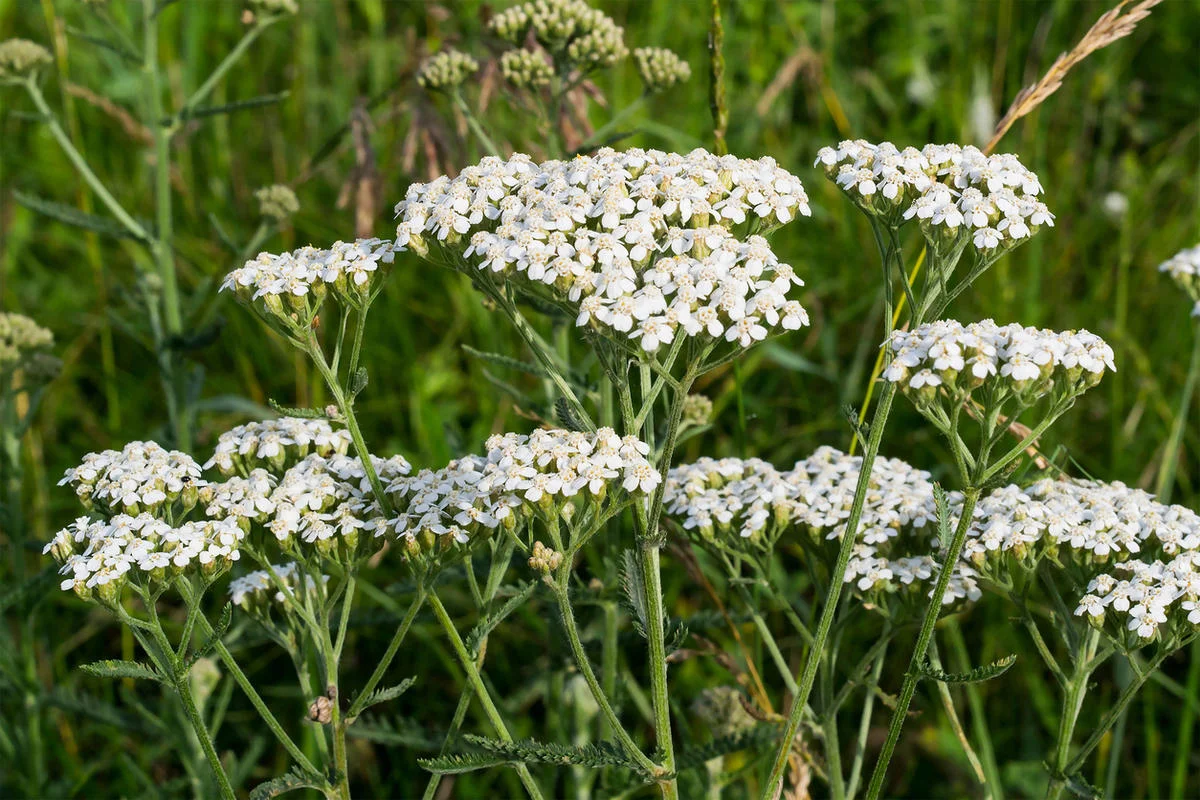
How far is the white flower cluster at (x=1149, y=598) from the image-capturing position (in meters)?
2.80

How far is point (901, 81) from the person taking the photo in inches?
295

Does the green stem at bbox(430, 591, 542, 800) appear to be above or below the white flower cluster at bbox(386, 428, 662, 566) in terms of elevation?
below

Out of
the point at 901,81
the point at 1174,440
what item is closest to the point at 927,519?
the point at 1174,440

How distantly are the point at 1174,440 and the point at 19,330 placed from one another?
3943 millimetres

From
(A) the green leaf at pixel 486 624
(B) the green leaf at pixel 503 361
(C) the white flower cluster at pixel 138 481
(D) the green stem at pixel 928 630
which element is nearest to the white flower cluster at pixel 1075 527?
(D) the green stem at pixel 928 630

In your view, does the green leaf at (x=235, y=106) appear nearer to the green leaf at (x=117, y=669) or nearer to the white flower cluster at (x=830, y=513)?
the white flower cluster at (x=830, y=513)

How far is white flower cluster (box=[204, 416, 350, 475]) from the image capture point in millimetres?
3244

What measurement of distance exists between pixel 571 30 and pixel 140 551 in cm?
234

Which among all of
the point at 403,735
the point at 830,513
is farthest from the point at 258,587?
the point at 830,513

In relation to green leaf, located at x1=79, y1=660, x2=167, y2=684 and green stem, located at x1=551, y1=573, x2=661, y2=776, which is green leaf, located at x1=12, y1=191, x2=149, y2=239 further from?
green stem, located at x1=551, y1=573, x2=661, y2=776

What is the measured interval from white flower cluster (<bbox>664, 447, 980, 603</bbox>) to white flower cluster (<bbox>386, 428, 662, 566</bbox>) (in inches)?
23.6

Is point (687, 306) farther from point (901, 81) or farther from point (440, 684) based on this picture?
point (901, 81)

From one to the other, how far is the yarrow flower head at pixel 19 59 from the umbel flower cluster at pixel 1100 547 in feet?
12.5

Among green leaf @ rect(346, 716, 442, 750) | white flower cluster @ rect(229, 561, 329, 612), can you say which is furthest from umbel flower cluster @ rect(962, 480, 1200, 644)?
white flower cluster @ rect(229, 561, 329, 612)
